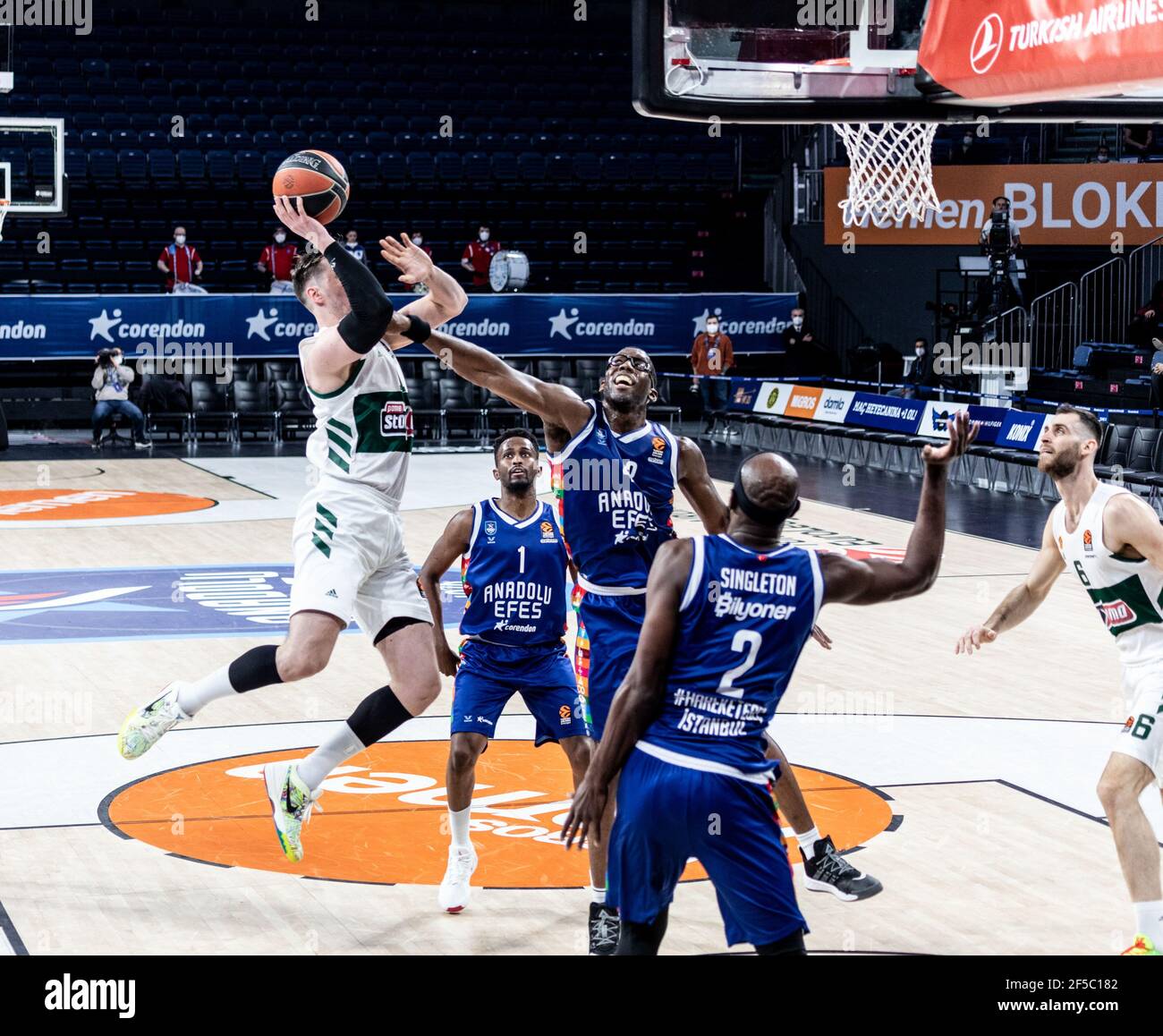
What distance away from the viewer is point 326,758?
6.06 meters

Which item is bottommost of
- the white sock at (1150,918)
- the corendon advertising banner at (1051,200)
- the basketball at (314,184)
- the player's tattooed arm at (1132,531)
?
the white sock at (1150,918)

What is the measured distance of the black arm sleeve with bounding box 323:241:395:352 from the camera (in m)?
5.71

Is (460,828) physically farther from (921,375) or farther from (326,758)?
(921,375)

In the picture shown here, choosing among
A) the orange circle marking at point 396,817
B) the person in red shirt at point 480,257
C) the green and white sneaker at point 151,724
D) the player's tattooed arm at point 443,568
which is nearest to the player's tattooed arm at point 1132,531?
the orange circle marking at point 396,817

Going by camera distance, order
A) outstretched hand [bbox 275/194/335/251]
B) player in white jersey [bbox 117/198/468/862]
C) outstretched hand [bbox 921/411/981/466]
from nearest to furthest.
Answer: outstretched hand [bbox 921/411/981/466] → outstretched hand [bbox 275/194/335/251] → player in white jersey [bbox 117/198/468/862]

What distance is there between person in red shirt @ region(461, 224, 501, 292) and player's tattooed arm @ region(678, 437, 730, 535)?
19557 millimetres

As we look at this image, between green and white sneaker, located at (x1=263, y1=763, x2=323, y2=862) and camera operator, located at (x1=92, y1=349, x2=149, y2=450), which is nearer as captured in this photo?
green and white sneaker, located at (x1=263, y1=763, x2=323, y2=862)

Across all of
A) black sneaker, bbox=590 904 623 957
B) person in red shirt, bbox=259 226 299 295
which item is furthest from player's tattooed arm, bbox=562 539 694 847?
person in red shirt, bbox=259 226 299 295

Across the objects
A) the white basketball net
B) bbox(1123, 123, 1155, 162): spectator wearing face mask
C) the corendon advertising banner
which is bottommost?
the white basketball net

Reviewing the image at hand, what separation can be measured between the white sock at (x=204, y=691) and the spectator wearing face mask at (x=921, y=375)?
16479 mm

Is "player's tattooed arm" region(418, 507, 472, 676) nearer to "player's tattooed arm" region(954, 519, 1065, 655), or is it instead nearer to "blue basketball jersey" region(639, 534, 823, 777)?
"player's tattooed arm" region(954, 519, 1065, 655)

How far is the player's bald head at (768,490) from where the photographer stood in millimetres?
4195

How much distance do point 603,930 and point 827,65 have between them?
4197 mm

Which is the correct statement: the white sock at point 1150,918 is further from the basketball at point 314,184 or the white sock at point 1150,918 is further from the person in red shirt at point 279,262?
the person in red shirt at point 279,262
